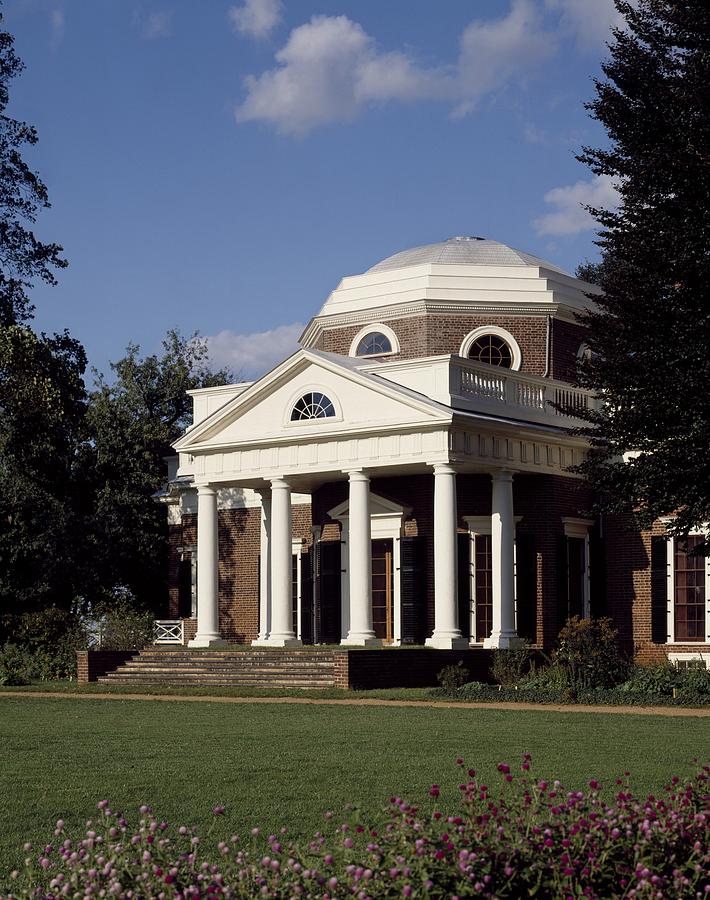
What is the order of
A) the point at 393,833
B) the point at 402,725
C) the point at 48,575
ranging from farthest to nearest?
1. the point at 48,575
2. the point at 402,725
3. the point at 393,833

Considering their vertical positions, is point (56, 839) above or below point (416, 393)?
below

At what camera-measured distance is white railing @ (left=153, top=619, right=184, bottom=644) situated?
36.3 m

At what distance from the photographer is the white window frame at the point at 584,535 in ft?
103

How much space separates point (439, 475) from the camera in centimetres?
2825

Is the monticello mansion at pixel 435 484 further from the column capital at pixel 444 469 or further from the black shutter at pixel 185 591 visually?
the black shutter at pixel 185 591

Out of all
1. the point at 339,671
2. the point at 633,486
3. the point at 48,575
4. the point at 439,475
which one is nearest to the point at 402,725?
the point at 633,486

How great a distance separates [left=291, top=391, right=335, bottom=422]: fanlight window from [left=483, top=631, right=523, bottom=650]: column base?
6.15m

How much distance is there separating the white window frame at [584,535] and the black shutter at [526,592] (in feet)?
3.80

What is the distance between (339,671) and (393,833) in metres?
19.8

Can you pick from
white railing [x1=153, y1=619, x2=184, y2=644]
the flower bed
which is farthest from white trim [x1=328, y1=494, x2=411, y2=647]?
the flower bed

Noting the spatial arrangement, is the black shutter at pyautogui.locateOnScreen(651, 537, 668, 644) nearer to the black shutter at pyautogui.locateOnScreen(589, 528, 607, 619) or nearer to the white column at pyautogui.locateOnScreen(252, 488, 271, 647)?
the black shutter at pyautogui.locateOnScreen(589, 528, 607, 619)

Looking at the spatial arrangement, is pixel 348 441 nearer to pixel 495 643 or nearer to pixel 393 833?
pixel 495 643


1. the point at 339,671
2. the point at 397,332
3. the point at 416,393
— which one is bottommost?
the point at 339,671

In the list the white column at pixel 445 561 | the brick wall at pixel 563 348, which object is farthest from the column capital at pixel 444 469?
the brick wall at pixel 563 348
